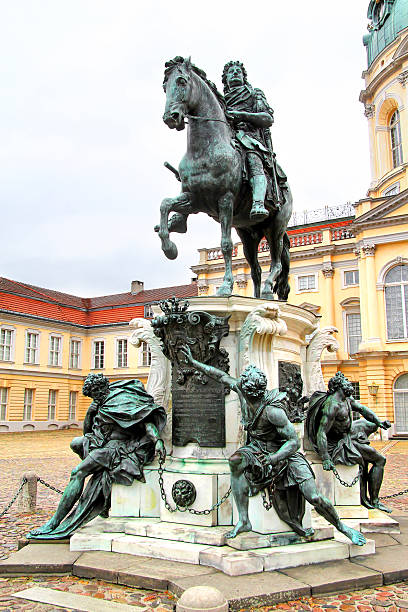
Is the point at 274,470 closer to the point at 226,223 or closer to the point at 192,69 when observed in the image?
the point at 226,223

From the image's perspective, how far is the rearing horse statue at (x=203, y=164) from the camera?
5715mm

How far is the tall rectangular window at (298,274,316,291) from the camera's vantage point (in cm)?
3553

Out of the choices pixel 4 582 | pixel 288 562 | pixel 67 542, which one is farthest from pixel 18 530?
pixel 288 562

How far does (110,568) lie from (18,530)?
2847 millimetres

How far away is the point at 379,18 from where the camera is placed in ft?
128

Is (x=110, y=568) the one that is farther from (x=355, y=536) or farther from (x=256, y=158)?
(x=256, y=158)

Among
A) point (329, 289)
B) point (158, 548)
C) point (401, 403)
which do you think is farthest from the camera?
point (329, 289)

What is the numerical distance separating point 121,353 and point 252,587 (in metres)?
40.8

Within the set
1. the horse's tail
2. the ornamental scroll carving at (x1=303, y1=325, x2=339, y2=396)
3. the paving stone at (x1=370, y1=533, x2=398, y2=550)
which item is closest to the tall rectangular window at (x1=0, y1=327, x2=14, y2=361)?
the horse's tail

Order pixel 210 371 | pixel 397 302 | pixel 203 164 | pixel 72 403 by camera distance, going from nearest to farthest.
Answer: pixel 210 371
pixel 203 164
pixel 397 302
pixel 72 403

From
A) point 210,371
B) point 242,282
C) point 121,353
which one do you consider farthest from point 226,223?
point 121,353

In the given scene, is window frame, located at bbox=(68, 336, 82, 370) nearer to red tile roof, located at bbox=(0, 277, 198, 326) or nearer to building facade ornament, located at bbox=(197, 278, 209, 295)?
red tile roof, located at bbox=(0, 277, 198, 326)

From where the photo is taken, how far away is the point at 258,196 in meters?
6.19

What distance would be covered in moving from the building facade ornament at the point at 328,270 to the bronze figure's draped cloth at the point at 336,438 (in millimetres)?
29256
